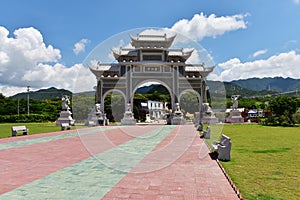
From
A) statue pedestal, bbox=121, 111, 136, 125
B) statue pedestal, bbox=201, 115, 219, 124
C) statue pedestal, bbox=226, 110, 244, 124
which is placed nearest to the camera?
statue pedestal, bbox=121, 111, 136, 125

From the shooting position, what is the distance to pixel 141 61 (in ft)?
110

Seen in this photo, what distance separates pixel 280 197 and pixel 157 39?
32438 mm

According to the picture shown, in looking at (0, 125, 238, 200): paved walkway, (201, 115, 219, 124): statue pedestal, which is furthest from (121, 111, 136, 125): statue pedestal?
(0, 125, 238, 200): paved walkway

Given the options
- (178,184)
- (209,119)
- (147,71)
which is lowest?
(178,184)

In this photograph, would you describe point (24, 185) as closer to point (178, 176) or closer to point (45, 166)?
point (45, 166)

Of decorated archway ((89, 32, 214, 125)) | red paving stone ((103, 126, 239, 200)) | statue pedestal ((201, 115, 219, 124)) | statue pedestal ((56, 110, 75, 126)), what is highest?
decorated archway ((89, 32, 214, 125))

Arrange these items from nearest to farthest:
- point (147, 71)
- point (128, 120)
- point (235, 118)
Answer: point (128, 120) → point (235, 118) → point (147, 71)

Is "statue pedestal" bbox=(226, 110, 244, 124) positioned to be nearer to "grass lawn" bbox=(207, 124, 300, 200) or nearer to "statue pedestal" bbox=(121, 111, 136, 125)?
"statue pedestal" bbox=(121, 111, 136, 125)

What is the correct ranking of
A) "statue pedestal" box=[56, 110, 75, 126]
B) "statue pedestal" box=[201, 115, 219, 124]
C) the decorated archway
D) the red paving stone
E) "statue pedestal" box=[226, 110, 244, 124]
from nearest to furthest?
the red paving stone
"statue pedestal" box=[56, 110, 75, 126]
"statue pedestal" box=[201, 115, 219, 124]
"statue pedestal" box=[226, 110, 244, 124]
the decorated archway

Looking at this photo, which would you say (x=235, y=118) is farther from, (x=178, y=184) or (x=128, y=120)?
(x=178, y=184)

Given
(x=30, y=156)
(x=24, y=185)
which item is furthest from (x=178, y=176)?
(x=30, y=156)

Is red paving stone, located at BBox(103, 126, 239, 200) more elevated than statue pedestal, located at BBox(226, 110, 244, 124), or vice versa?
statue pedestal, located at BBox(226, 110, 244, 124)

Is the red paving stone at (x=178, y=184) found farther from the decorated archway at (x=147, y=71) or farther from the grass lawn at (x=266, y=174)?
the decorated archway at (x=147, y=71)

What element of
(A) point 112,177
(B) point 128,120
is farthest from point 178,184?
(B) point 128,120
